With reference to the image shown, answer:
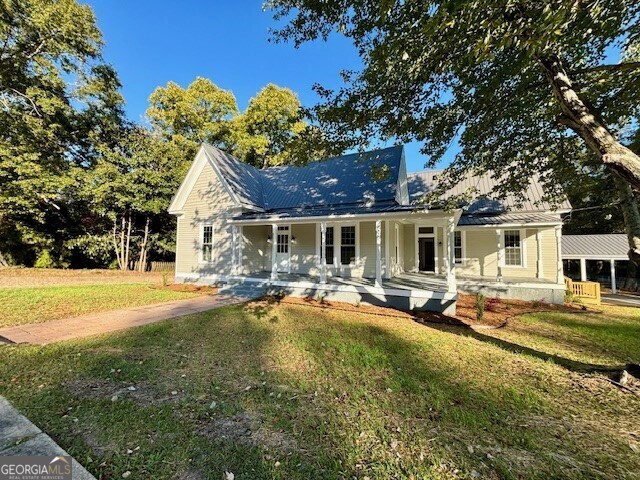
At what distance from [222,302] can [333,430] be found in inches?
301

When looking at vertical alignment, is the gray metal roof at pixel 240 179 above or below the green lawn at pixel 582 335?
above

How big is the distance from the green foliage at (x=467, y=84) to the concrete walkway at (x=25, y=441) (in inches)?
180

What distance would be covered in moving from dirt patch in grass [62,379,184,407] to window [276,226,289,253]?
32.2 feet

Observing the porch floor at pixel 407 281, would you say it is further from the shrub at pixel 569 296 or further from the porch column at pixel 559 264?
the shrub at pixel 569 296

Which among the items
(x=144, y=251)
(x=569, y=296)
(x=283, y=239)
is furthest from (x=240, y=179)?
(x=569, y=296)

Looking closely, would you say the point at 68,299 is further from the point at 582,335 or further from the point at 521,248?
the point at 521,248

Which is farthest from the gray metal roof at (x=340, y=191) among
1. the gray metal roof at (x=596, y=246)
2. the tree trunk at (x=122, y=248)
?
the tree trunk at (x=122, y=248)

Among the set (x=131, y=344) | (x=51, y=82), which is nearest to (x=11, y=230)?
(x=51, y=82)

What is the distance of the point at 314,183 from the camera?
14.5 metres

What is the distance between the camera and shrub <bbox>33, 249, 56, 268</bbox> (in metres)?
17.4

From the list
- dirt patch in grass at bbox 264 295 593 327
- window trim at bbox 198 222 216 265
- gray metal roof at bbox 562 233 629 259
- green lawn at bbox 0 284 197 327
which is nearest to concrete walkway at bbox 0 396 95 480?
green lawn at bbox 0 284 197 327

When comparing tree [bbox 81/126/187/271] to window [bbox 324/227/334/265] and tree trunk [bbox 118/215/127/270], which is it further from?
window [bbox 324/227/334/265]

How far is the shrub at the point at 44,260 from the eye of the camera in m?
17.4

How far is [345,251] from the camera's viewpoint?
1235cm
